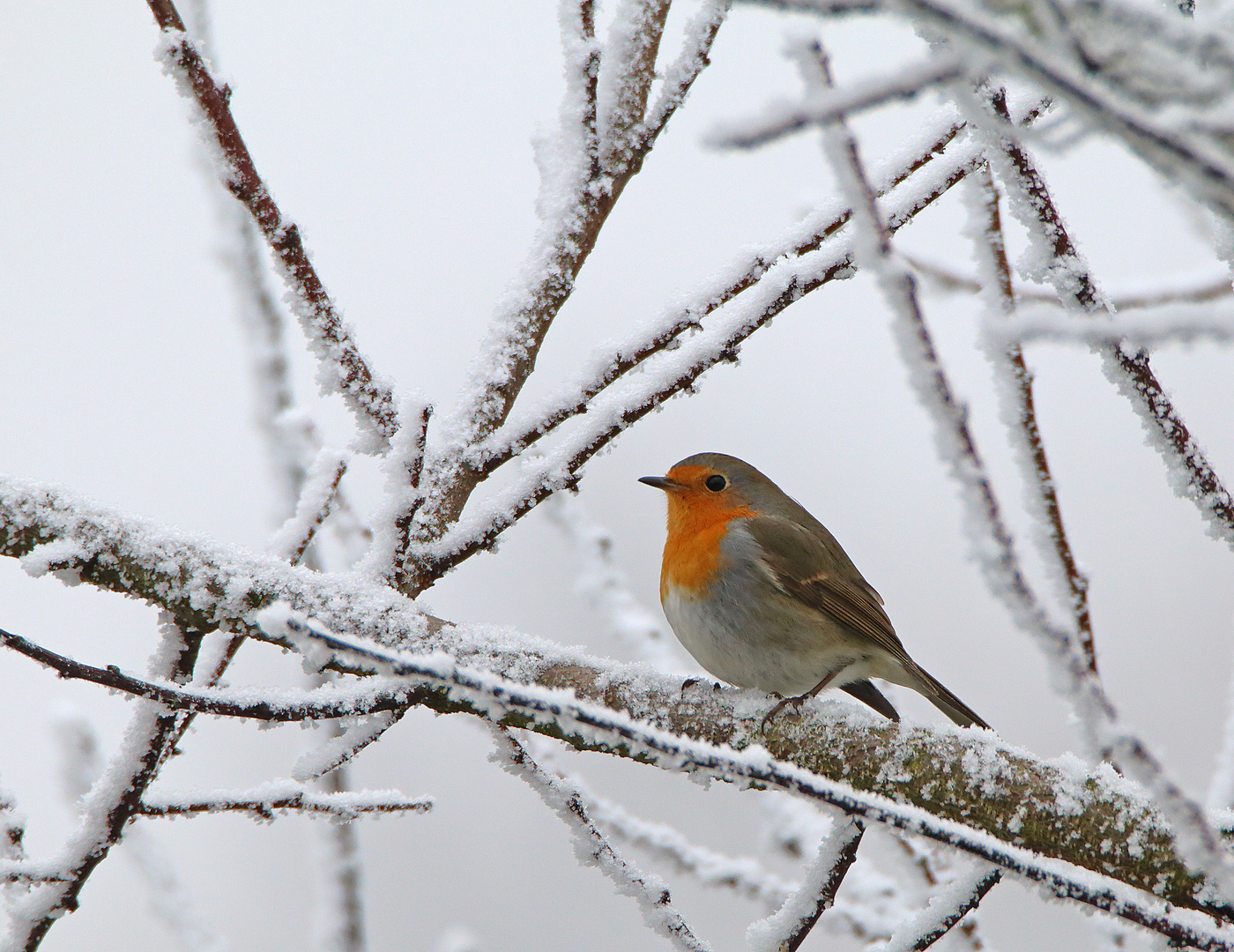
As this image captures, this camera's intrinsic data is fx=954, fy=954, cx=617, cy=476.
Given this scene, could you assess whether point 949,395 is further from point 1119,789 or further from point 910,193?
point 910,193

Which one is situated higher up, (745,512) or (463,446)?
(745,512)

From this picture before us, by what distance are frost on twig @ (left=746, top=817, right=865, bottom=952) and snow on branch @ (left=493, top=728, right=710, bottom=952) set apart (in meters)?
0.10

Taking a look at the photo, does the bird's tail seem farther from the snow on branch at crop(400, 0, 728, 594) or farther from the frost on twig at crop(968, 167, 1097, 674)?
the frost on twig at crop(968, 167, 1097, 674)

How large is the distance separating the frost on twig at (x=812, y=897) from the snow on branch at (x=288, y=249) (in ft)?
3.44

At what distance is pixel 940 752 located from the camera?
5.11ft

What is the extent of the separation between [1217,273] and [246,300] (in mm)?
2914

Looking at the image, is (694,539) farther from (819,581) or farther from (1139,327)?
(1139,327)

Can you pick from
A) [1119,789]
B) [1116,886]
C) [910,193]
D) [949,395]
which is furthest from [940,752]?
[949,395]

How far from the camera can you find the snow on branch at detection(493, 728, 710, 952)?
4.68ft

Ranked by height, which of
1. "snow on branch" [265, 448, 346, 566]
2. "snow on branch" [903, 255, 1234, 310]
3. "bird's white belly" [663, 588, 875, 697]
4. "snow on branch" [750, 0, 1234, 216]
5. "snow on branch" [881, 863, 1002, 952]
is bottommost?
"snow on branch" [881, 863, 1002, 952]

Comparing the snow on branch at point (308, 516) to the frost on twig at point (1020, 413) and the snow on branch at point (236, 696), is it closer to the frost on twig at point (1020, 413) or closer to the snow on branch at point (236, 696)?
the snow on branch at point (236, 696)

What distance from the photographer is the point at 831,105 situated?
0.50 m

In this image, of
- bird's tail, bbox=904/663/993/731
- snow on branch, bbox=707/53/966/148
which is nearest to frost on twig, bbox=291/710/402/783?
snow on branch, bbox=707/53/966/148

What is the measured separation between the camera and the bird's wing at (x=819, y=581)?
2.97m
